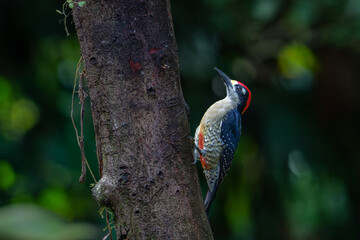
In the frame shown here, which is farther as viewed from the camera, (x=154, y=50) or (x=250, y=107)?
(x=250, y=107)

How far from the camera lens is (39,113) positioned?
6.41m

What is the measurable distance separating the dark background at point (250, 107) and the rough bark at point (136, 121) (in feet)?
11.9

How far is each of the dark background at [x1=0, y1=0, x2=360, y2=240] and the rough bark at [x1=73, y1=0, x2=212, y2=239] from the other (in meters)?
3.62

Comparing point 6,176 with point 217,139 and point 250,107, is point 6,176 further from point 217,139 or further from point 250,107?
point 217,139

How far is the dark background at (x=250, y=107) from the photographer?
6.21 meters

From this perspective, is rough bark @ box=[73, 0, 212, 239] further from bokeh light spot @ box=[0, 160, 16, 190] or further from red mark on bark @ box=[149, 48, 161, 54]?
bokeh light spot @ box=[0, 160, 16, 190]

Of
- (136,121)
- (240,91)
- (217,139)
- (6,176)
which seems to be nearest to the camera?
(136,121)

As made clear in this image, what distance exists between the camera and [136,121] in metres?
2.18

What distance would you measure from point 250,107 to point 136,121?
4.47m

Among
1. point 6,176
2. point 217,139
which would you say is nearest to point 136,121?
point 217,139

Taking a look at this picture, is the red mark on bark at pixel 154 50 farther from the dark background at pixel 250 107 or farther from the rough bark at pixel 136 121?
the dark background at pixel 250 107

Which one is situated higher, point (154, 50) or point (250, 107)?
point (154, 50)

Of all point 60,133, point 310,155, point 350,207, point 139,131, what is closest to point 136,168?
point 139,131

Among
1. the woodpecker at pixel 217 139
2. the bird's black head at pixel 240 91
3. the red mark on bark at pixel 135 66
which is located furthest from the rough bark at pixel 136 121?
the bird's black head at pixel 240 91
